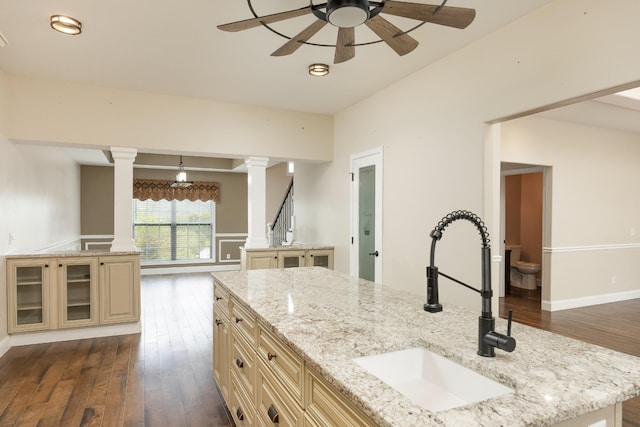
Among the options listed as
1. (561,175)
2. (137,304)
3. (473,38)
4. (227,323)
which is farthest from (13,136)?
(561,175)

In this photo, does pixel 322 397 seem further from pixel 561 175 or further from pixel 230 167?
pixel 230 167

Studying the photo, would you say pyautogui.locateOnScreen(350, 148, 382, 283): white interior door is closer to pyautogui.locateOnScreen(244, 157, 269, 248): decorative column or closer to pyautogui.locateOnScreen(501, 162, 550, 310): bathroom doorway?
pyautogui.locateOnScreen(244, 157, 269, 248): decorative column

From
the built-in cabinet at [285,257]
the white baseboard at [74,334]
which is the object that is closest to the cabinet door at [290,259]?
the built-in cabinet at [285,257]

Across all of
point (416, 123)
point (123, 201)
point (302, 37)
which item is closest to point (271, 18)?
point (302, 37)

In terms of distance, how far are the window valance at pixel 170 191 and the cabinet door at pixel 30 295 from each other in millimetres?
4422

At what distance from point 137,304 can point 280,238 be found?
3737 mm

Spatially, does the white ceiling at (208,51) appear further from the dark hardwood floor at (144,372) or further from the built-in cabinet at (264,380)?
the dark hardwood floor at (144,372)

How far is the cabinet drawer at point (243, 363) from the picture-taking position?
1.92 meters

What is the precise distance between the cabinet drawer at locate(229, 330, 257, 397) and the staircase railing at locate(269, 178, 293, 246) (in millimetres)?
5108

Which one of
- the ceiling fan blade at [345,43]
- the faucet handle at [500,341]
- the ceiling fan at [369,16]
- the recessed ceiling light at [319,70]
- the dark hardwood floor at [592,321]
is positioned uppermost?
the recessed ceiling light at [319,70]

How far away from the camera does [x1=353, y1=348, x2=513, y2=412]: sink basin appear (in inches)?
47.3

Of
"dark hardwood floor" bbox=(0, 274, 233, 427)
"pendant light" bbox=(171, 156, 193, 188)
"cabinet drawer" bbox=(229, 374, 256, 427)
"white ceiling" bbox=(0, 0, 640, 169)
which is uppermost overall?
"white ceiling" bbox=(0, 0, 640, 169)

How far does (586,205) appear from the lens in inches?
221

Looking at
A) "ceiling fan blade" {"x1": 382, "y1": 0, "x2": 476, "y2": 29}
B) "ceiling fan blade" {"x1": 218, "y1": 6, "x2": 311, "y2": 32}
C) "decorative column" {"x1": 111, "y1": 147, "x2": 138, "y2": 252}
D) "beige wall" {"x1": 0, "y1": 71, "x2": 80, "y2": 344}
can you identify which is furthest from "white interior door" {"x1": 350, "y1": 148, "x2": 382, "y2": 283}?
"beige wall" {"x1": 0, "y1": 71, "x2": 80, "y2": 344}
